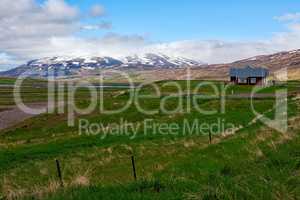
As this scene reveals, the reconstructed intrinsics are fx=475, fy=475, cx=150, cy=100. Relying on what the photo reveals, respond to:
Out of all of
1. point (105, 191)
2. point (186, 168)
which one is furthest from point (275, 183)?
point (186, 168)

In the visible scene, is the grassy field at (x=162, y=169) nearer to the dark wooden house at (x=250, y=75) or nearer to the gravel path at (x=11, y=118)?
the gravel path at (x=11, y=118)

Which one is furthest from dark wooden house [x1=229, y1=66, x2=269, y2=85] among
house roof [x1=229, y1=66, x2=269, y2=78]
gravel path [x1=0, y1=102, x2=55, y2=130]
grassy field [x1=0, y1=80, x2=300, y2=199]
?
grassy field [x1=0, y1=80, x2=300, y2=199]

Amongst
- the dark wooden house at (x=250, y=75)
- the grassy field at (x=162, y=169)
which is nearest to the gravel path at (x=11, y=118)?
the grassy field at (x=162, y=169)

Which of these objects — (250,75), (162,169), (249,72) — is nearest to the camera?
(162,169)

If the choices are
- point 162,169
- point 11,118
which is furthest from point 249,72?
point 162,169

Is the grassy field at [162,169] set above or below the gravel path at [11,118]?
above

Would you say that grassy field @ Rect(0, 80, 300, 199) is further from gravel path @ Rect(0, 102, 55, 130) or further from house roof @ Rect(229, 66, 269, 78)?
house roof @ Rect(229, 66, 269, 78)

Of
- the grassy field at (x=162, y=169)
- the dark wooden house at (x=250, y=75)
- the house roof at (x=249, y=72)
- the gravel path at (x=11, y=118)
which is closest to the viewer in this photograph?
the grassy field at (x=162, y=169)

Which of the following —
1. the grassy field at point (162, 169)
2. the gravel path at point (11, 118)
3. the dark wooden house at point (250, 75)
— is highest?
the dark wooden house at point (250, 75)

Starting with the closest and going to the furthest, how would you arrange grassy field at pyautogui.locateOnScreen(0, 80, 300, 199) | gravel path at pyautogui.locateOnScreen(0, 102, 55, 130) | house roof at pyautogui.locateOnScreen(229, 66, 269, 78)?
grassy field at pyautogui.locateOnScreen(0, 80, 300, 199) < gravel path at pyautogui.locateOnScreen(0, 102, 55, 130) < house roof at pyautogui.locateOnScreen(229, 66, 269, 78)

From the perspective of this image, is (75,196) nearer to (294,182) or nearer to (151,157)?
(294,182)

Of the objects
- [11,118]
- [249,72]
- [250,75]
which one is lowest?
[11,118]

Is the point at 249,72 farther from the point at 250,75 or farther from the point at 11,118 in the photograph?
the point at 11,118

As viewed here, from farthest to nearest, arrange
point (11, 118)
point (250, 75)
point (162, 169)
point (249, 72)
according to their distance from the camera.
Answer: point (249, 72), point (250, 75), point (11, 118), point (162, 169)
